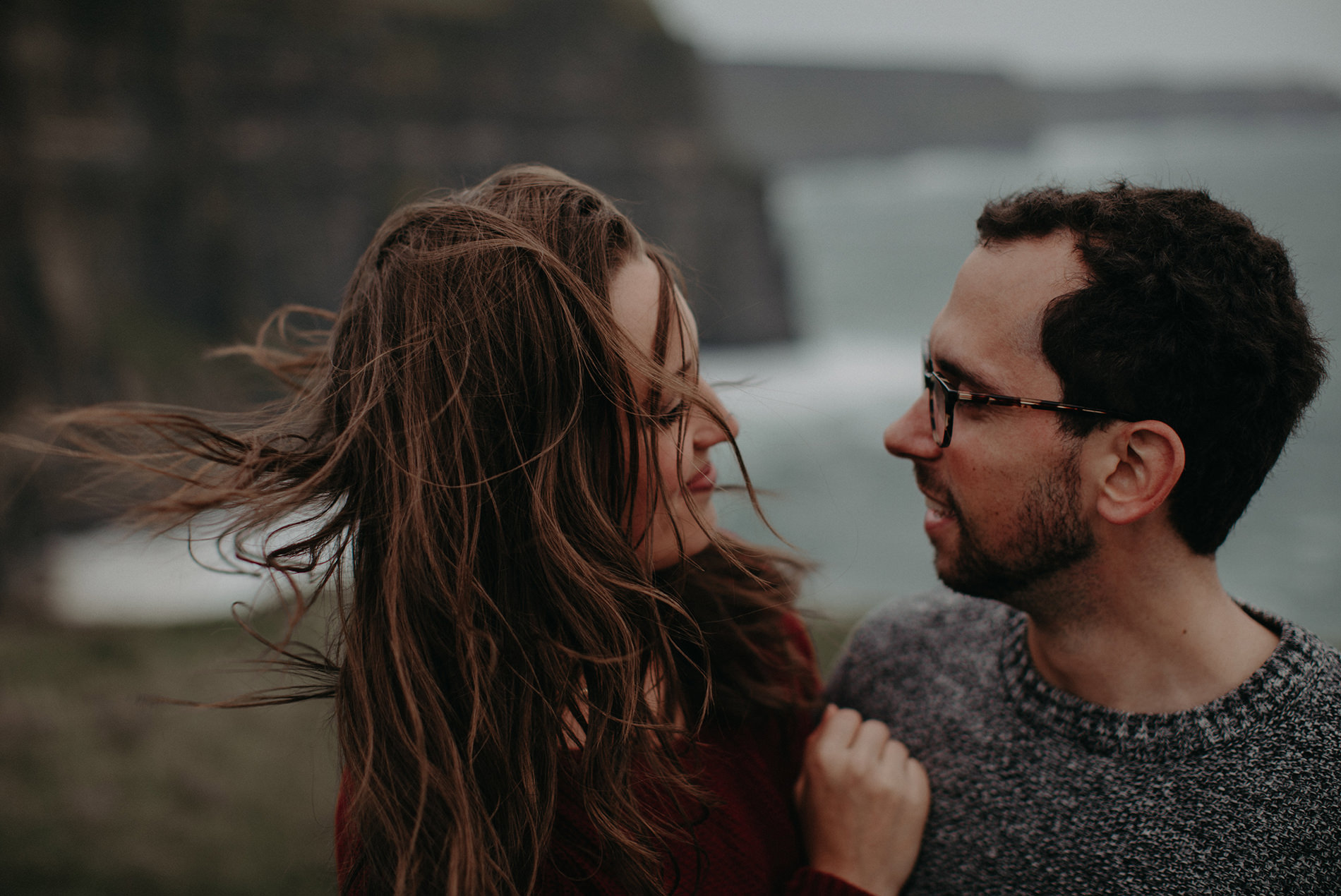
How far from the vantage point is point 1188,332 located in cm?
183

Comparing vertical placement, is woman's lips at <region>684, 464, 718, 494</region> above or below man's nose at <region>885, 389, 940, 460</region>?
below

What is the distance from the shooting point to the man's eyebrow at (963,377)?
2.01 meters

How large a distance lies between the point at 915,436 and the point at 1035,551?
1.29 ft

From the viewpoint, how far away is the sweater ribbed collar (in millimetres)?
1831

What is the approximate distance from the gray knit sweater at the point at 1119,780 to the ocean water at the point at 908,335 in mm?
560

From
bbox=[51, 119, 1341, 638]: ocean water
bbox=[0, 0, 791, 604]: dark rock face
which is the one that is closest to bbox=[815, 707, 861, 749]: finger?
bbox=[51, 119, 1341, 638]: ocean water

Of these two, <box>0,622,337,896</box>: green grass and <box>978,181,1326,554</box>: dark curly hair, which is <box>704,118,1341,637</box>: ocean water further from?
<box>0,622,337,896</box>: green grass

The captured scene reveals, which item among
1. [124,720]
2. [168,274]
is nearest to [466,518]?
[124,720]

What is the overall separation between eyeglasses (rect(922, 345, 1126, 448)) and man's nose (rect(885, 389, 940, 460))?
23 mm

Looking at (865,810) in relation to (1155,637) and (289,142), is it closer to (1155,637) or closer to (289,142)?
(1155,637)

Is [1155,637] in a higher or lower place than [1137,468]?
lower

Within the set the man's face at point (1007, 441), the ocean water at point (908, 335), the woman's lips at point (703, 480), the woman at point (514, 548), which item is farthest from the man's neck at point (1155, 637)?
the woman's lips at point (703, 480)

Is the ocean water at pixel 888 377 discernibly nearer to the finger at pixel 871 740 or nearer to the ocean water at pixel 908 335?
the ocean water at pixel 908 335

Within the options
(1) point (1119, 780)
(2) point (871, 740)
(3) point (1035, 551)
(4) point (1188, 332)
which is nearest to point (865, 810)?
(2) point (871, 740)
